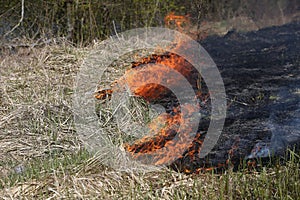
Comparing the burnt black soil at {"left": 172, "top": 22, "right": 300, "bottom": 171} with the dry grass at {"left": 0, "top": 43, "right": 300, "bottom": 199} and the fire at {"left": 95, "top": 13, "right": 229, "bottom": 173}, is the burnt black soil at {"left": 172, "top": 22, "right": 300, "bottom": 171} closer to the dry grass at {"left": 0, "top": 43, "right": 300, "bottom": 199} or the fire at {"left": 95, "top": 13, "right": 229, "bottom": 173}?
the fire at {"left": 95, "top": 13, "right": 229, "bottom": 173}

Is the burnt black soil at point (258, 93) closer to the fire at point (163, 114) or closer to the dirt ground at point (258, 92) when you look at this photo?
the dirt ground at point (258, 92)

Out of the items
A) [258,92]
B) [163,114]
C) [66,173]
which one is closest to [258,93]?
[258,92]

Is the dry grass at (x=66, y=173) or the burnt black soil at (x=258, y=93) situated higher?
the burnt black soil at (x=258, y=93)

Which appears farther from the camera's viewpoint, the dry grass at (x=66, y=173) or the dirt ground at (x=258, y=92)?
the dirt ground at (x=258, y=92)

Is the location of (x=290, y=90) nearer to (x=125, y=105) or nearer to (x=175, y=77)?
(x=175, y=77)

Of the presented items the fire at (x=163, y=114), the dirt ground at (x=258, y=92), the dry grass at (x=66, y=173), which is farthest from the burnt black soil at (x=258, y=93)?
the dry grass at (x=66, y=173)

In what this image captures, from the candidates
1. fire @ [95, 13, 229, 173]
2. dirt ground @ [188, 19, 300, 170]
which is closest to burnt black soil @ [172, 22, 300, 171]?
dirt ground @ [188, 19, 300, 170]

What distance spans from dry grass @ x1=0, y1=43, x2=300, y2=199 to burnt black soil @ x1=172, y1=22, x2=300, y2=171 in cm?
41

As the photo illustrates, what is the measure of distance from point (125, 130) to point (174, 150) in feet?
2.04

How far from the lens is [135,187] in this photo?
3.15 m

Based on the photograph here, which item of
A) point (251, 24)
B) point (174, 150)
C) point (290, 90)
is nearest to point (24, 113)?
point (174, 150)

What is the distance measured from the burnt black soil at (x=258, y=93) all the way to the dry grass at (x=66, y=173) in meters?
0.41

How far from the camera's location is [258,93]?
509cm

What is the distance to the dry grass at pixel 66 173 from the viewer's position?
9.76 feet
